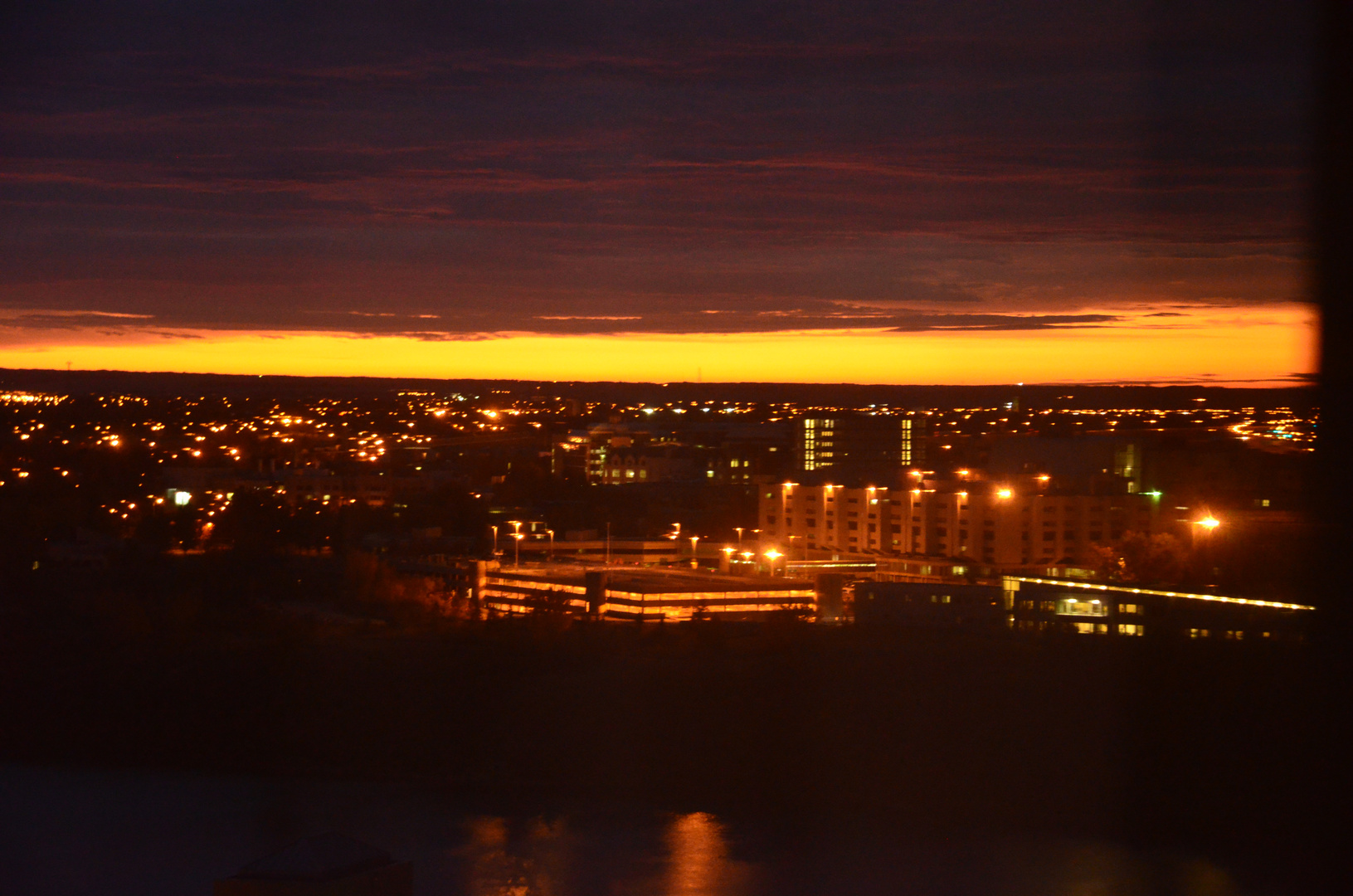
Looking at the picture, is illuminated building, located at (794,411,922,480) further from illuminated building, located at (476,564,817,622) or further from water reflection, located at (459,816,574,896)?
water reflection, located at (459,816,574,896)

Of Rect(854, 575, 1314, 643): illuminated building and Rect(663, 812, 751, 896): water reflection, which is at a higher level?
Rect(854, 575, 1314, 643): illuminated building

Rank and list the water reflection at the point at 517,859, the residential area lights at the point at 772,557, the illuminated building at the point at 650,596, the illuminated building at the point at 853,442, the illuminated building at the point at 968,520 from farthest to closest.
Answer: the illuminated building at the point at 853,442 < the residential area lights at the point at 772,557 < the illuminated building at the point at 650,596 < the illuminated building at the point at 968,520 < the water reflection at the point at 517,859

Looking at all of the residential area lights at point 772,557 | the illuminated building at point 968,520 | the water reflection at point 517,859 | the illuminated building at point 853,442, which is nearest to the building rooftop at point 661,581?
the residential area lights at point 772,557

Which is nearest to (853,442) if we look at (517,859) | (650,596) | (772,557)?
(772,557)

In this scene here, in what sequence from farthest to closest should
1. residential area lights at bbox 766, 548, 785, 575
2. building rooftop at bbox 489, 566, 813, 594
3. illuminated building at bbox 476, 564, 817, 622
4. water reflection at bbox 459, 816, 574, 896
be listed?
residential area lights at bbox 766, 548, 785, 575 < building rooftop at bbox 489, 566, 813, 594 < illuminated building at bbox 476, 564, 817, 622 < water reflection at bbox 459, 816, 574, 896

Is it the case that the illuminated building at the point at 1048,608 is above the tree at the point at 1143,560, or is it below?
below

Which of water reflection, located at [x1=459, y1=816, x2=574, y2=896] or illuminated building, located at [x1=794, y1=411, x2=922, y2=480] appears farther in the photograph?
illuminated building, located at [x1=794, y1=411, x2=922, y2=480]

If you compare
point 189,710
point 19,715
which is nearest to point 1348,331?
point 189,710

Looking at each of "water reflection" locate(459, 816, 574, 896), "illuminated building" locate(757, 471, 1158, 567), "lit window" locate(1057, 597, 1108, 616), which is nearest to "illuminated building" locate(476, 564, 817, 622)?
"illuminated building" locate(757, 471, 1158, 567)

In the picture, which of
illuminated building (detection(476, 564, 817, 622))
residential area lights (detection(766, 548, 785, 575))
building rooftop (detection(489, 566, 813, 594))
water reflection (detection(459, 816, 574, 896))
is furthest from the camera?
Answer: residential area lights (detection(766, 548, 785, 575))

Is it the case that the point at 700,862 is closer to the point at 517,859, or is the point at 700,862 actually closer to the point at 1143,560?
the point at 517,859

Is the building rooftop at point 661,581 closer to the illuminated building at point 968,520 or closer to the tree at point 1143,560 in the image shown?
the illuminated building at point 968,520

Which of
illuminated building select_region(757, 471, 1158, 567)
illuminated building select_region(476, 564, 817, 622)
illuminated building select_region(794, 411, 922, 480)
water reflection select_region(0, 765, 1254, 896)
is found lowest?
water reflection select_region(0, 765, 1254, 896)

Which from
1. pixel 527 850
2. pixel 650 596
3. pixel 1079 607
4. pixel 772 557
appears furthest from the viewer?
pixel 772 557
